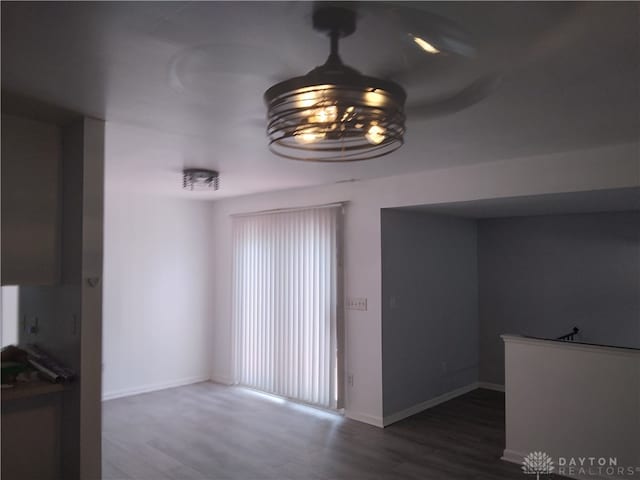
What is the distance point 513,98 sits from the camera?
236 cm

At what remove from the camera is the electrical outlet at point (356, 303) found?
4844 mm

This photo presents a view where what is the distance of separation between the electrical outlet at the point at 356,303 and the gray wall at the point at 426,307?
212mm

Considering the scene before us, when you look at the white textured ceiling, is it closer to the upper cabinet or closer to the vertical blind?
the upper cabinet

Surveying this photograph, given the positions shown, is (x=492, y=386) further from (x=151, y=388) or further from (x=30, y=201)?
(x=30, y=201)

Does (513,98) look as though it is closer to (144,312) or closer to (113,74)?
(113,74)

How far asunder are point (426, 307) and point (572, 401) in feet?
6.31

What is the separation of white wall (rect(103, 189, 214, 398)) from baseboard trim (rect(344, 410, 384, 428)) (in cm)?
247

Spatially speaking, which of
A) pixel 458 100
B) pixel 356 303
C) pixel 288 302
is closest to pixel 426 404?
pixel 356 303

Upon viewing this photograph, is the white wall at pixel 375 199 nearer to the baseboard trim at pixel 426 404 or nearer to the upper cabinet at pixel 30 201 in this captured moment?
the baseboard trim at pixel 426 404

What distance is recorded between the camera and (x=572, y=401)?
359 centimetres

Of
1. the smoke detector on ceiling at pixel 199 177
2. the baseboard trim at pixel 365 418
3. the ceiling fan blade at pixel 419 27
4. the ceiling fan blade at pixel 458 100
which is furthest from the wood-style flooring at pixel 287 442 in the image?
the ceiling fan blade at pixel 419 27

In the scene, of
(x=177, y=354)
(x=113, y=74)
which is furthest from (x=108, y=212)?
(x=113, y=74)

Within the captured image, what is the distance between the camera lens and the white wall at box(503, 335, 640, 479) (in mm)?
3359

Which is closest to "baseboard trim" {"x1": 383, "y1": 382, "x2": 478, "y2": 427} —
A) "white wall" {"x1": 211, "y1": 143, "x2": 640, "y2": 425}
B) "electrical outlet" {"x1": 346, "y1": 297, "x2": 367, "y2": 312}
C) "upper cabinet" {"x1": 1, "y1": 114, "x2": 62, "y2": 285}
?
"white wall" {"x1": 211, "y1": 143, "x2": 640, "y2": 425}
